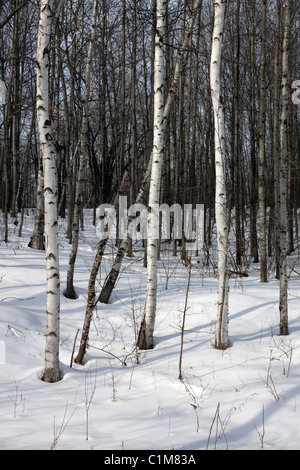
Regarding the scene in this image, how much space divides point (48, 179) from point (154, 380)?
2.54 meters

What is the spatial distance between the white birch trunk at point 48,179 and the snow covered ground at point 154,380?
449mm

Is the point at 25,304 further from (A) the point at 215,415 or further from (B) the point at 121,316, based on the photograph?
(A) the point at 215,415

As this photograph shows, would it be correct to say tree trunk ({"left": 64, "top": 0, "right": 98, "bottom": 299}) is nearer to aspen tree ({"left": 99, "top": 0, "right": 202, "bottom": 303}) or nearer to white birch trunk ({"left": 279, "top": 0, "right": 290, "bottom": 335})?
aspen tree ({"left": 99, "top": 0, "right": 202, "bottom": 303})

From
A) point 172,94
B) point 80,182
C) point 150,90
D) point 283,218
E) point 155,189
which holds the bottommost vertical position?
point 283,218

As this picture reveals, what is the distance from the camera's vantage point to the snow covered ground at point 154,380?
3.37 meters

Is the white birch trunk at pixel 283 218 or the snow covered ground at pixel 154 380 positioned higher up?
the white birch trunk at pixel 283 218

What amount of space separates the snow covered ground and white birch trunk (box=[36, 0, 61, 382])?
45cm

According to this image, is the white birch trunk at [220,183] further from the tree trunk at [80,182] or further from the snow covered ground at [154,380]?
the tree trunk at [80,182]

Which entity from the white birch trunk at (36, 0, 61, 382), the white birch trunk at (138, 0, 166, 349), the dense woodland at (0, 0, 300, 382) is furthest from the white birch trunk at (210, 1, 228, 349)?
the white birch trunk at (36, 0, 61, 382)

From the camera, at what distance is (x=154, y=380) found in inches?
188

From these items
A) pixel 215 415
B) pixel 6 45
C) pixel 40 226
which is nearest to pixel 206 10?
pixel 6 45

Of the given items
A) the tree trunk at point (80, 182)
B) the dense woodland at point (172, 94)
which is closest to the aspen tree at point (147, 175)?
the dense woodland at point (172, 94)

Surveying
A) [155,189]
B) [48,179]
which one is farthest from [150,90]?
[48,179]

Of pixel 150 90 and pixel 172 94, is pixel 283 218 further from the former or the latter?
pixel 150 90
